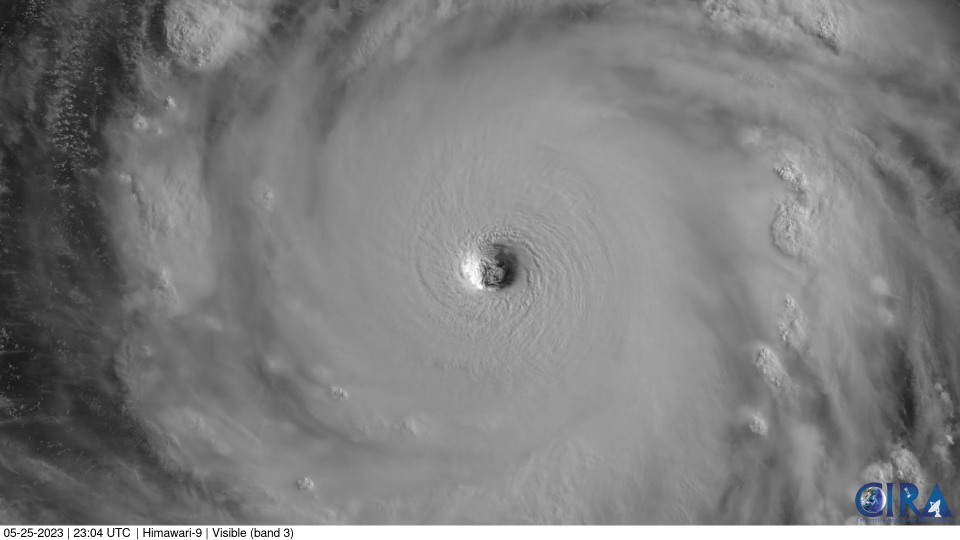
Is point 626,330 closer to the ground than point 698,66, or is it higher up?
closer to the ground

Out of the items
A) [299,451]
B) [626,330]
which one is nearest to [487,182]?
[626,330]

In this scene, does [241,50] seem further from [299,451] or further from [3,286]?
[299,451]

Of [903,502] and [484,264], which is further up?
[484,264]

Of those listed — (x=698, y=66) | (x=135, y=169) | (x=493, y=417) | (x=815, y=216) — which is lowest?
(x=493, y=417)

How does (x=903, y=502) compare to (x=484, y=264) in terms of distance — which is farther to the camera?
(x=484, y=264)
